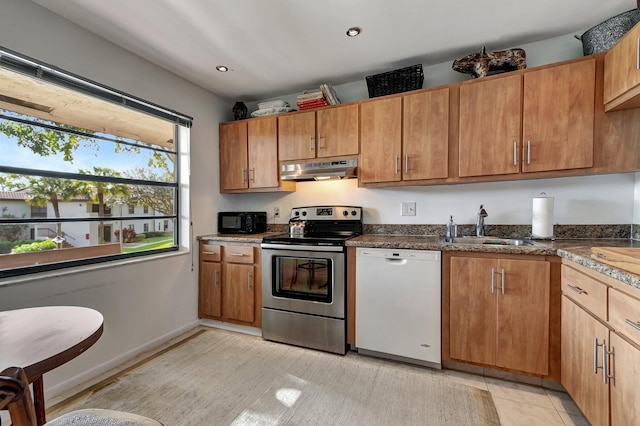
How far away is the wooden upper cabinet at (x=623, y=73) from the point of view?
152 centimetres

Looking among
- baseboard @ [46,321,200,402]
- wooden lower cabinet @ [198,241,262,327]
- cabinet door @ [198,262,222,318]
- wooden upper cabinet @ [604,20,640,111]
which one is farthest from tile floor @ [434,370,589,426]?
baseboard @ [46,321,200,402]

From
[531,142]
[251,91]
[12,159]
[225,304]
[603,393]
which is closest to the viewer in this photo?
[603,393]

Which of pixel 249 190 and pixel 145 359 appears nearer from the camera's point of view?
pixel 145 359

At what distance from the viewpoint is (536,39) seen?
2197mm

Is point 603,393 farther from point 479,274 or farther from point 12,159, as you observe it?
point 12,159

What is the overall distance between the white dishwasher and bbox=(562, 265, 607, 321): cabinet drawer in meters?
0.71

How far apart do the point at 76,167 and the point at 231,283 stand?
156 cm

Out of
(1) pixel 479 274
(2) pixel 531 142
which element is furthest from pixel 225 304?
(2) pixel 531 142

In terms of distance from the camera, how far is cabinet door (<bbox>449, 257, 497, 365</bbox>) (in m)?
1.92

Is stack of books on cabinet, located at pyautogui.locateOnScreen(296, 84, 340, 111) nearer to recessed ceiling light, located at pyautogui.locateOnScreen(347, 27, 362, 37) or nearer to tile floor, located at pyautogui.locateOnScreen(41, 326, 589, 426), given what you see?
recessed ceiling light, located at pyautogui.locateOnScreen(347, 27, 362, 37)

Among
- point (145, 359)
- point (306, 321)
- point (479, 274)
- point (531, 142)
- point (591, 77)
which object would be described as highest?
point (591, 77)

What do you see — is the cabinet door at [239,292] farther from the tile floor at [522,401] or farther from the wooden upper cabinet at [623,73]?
the wooden upper cabinet at [623,73]

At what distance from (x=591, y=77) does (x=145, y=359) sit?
3.93 m

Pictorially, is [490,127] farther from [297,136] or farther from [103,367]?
[103,367]
